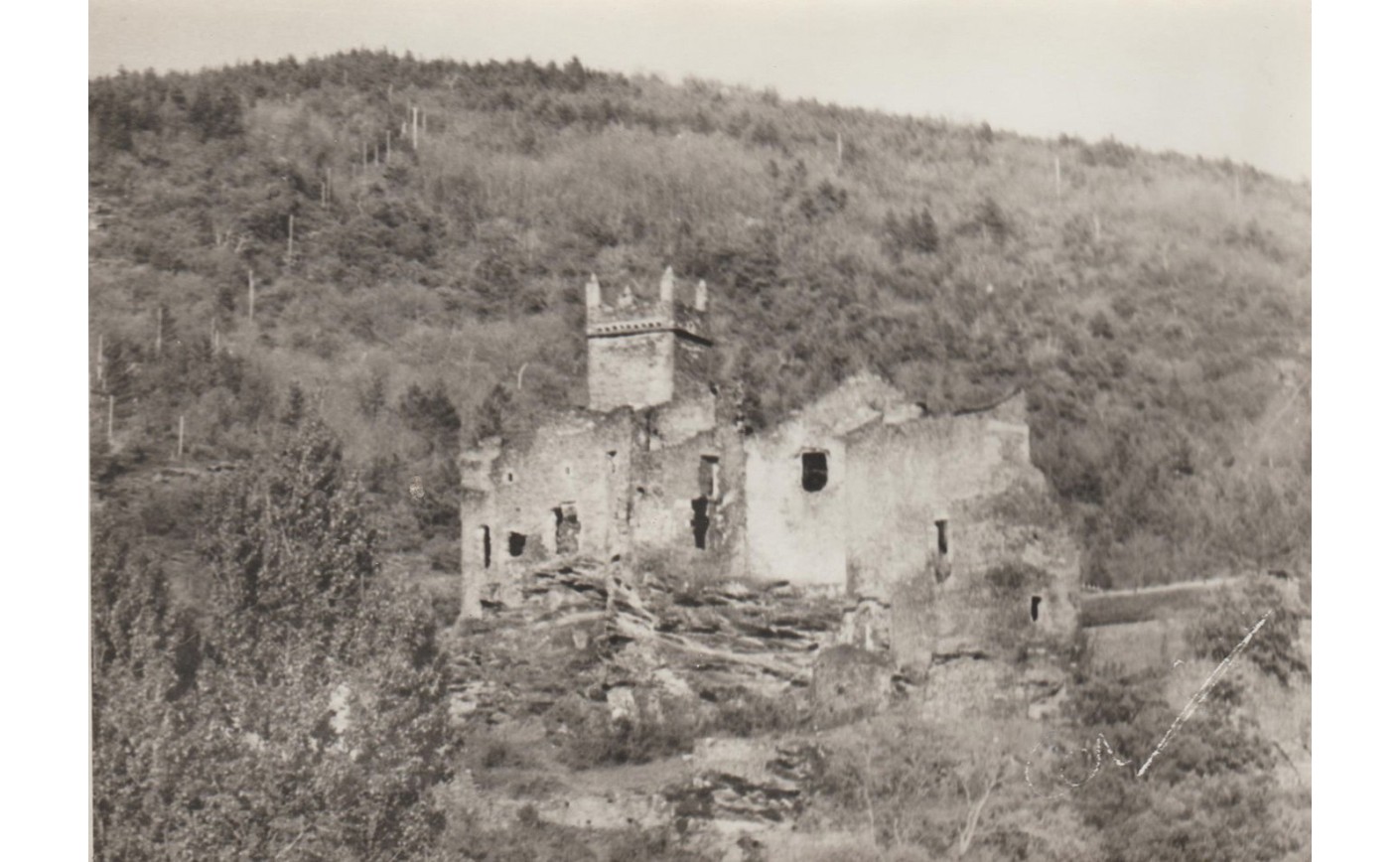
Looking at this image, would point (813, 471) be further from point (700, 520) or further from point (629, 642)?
point (629, 642)

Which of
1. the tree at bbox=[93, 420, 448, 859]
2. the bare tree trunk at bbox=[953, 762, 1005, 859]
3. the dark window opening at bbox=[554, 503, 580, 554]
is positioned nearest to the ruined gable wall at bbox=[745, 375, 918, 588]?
the dark window opening at bbox=[554, 503, 580, 554]

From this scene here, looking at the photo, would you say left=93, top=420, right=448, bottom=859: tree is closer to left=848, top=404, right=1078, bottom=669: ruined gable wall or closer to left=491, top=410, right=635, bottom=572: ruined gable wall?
left=491, top=410, right=635, bottom=572: ruined gable wall

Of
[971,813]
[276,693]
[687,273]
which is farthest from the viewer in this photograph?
[687,273]

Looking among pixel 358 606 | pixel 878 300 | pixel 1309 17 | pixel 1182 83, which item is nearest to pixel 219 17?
pixel 358 606

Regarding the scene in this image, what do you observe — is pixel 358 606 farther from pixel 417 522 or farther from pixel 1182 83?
pixel 1182 83

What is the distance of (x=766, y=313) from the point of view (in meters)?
11.4

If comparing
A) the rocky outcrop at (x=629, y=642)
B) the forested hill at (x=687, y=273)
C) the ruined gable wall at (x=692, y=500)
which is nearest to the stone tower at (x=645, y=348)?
the forested hill at (x=687, y=273)

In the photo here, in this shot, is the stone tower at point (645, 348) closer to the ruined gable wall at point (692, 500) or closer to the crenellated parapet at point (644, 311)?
the crenellated parapet at point (644, 311)

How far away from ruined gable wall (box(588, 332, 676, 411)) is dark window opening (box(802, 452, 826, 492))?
1.33 meters

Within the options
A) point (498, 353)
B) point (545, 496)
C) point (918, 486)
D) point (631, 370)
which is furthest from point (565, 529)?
point (918, 486)

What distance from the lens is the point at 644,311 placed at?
37.4 feet

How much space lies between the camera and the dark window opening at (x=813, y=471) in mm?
11000

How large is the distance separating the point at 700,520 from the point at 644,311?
1.87 metres

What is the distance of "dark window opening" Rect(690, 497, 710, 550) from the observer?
1118 cm
